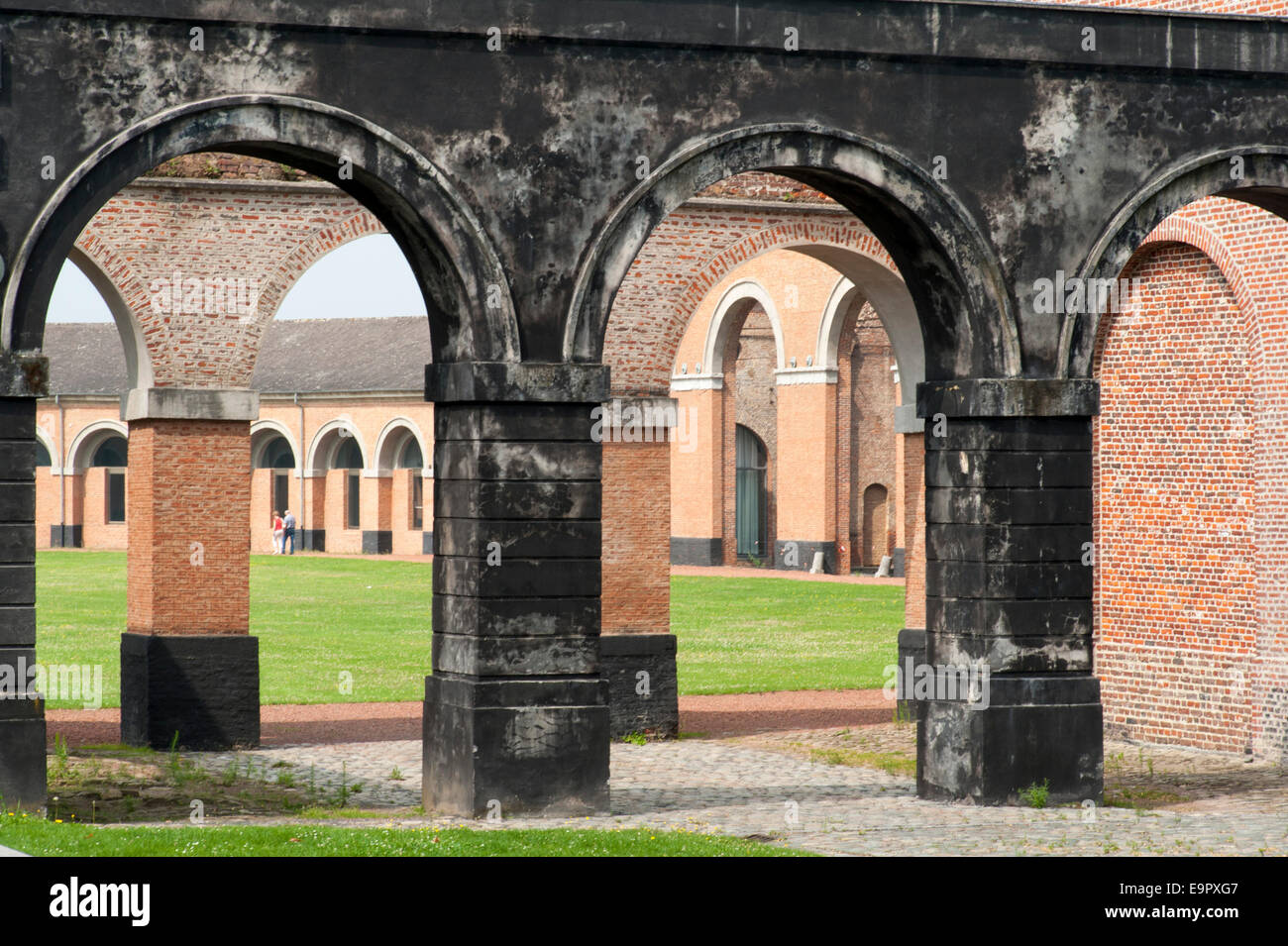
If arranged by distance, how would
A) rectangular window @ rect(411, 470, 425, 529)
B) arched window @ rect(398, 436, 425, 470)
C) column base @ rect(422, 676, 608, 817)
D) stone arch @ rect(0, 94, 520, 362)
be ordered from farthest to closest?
arched window @ rect(398, 436, 425, 470) < rectangular window @ rect(411, 470, 425, 529) < column base @ rect(422, 676, 608, 817) < stone arch @ rect(0, 94, 520, 362)

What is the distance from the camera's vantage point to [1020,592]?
467 inches

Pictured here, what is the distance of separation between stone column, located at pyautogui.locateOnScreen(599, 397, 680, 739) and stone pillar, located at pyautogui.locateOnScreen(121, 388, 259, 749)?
3.12m

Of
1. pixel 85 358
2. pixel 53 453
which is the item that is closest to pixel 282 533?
pixel 53 453

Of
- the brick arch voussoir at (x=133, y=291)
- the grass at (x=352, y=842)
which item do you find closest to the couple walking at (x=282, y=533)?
the brick arch voussoir at (x=133, y=291)

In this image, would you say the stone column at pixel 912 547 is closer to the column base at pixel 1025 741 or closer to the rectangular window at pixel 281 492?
the column base at pixel 1025 741

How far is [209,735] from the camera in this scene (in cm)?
1567

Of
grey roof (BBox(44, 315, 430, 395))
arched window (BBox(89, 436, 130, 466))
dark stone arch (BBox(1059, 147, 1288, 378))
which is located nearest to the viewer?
dark stone arch (BBox(1059, 147, 1288, 378))

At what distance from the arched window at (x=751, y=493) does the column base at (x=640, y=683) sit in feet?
80.8

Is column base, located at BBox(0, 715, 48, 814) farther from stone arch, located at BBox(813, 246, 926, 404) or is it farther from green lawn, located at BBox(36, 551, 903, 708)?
stone arch, located at BBox(813, 246, 926, 404)

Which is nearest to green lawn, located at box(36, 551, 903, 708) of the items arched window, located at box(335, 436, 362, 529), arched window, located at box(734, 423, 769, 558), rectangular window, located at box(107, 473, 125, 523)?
arched window, located at box(734, 423, 769, 558)

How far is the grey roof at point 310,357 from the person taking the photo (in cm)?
4800

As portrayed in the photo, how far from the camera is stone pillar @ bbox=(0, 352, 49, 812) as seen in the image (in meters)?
10.3

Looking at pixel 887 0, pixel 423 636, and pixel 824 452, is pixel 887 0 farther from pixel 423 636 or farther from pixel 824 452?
pixel 824 452

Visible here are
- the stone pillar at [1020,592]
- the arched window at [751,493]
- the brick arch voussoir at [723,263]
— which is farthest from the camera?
the arched window at [751,493]
